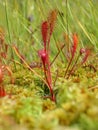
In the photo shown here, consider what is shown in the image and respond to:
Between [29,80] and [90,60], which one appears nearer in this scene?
[29,80]

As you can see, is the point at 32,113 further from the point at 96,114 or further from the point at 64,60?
the point at 64,60

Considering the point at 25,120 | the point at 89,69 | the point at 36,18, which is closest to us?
the point at 25,120

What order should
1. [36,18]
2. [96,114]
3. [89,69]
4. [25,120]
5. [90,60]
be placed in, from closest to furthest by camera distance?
[96,114], [25,120], [89,69], [90,60], [36,18]

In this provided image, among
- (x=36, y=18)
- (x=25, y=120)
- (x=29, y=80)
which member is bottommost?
(x=25, y=120)

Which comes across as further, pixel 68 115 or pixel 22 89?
pixel 22 89

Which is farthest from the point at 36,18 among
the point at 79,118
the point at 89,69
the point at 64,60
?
the point at 79,118

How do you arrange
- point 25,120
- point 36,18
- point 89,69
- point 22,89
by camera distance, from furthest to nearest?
point 36,18
point 89,69
point 22,89
point 25,120

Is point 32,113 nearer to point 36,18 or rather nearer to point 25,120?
point 25,120

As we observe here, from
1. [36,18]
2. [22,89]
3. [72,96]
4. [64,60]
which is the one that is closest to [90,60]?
[64,60]

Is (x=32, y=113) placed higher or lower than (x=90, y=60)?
lower
